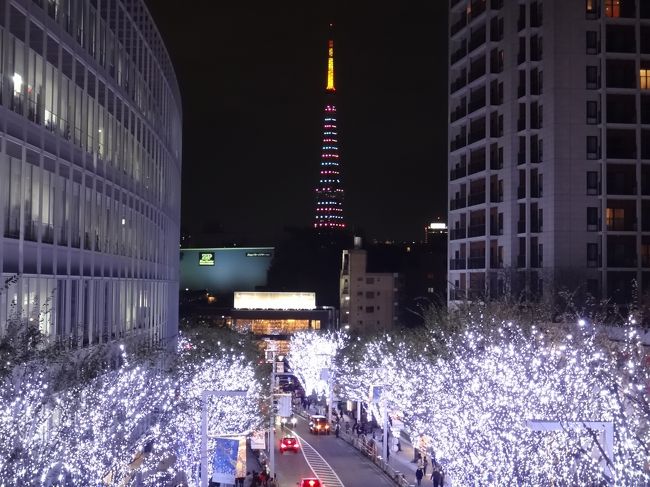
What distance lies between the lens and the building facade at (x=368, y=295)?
10462 cm

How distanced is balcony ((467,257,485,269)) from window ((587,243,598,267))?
8.65 metres

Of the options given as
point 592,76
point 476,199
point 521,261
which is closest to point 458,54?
point 476,199

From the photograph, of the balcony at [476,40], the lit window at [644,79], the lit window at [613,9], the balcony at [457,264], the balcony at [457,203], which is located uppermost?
the balcony at [476,40]

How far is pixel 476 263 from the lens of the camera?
5872cm

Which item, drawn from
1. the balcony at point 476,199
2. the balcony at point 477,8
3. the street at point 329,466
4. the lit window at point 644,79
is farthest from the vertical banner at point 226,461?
the balcony at point 477,8

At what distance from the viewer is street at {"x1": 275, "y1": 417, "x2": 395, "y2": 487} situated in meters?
39.1

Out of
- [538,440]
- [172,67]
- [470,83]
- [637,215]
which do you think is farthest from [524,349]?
[470,83]

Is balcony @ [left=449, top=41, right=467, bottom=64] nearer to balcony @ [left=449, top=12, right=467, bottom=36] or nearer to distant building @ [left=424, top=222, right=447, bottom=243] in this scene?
balcony @ [left=449, top=12, right=467, bottom=36]

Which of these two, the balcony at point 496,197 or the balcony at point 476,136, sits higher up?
the balcony at point 476,136

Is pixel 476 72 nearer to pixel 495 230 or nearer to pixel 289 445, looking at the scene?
pixel 495 230

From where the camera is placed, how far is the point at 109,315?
109 ft

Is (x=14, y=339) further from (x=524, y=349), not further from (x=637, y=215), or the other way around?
(x=637, y=215)

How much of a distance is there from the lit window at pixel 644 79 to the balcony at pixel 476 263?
1409 cm

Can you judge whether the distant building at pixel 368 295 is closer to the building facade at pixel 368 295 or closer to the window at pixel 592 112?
the building facade at pixel 368 295
